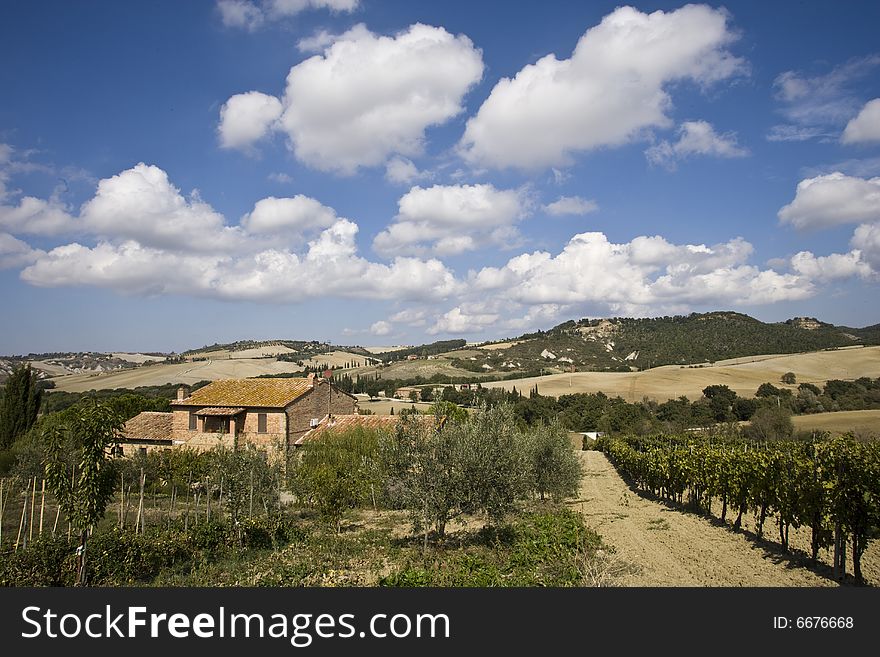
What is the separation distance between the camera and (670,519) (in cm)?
2433

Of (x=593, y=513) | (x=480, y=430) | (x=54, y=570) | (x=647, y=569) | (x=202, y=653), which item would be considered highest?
(x=480, y=430)

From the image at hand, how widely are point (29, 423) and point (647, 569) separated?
5682 centimetres

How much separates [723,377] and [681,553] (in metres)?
81.6

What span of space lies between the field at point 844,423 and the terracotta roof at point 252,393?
1755 inches

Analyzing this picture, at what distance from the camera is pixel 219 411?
129ft

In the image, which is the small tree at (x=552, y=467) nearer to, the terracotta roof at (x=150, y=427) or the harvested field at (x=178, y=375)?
the terracotta roof at (x=150, y=427)

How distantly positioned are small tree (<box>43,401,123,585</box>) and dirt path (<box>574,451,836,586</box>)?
1317cm

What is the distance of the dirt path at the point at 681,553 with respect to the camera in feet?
45.1

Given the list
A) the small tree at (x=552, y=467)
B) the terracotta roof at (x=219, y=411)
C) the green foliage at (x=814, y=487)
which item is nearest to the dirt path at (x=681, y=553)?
the green foliage at (x=814, y=487)

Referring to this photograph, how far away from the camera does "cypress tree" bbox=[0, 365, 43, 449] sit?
46875 mm

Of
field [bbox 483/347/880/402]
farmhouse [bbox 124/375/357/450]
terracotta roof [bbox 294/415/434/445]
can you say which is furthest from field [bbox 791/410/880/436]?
farmhouse [bbox 124/375/357/450]

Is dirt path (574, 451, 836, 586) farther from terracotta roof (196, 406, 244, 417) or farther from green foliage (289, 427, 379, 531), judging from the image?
terracotta roof (196, 406, 244, 417)

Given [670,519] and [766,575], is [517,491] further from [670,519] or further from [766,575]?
[670,519]

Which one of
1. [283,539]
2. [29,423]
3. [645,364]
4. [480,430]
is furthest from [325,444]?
[645,364]
